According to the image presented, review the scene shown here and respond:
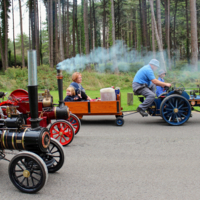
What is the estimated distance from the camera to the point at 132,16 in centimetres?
4878

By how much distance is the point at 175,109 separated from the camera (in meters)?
6.53

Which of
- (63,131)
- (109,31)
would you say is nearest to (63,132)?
(63,131)

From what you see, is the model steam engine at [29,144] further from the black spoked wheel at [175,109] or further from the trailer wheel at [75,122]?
the black spoked wheel at [175,109]

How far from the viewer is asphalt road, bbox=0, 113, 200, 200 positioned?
289cm

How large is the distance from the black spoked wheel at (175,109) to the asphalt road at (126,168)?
584 mm

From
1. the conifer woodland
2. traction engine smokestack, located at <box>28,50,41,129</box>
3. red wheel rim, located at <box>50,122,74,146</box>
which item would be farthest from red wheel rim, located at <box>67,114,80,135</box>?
the conifer woodland

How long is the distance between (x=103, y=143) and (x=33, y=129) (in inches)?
88.4

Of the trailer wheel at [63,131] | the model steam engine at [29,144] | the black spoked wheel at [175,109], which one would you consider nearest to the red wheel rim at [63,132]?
the trailer wheel at [63,131]

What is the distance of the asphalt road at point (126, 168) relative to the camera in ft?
9.50

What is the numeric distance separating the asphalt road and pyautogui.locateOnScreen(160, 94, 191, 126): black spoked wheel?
584 mm

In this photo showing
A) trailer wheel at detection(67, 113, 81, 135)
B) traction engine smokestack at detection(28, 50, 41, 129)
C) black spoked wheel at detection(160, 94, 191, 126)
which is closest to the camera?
traction engine smokestack at detection(28, 50, 41, 129)

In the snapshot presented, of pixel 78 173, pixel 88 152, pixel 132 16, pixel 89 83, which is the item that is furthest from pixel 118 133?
pixel 132 16

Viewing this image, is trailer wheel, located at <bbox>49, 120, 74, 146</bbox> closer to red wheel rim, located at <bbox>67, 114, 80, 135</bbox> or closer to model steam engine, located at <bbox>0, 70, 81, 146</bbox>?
model steam engine, located at <bbox>0, 70, 81, 146</bbox>

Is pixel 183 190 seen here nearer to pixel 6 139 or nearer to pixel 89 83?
pixel 6 139
